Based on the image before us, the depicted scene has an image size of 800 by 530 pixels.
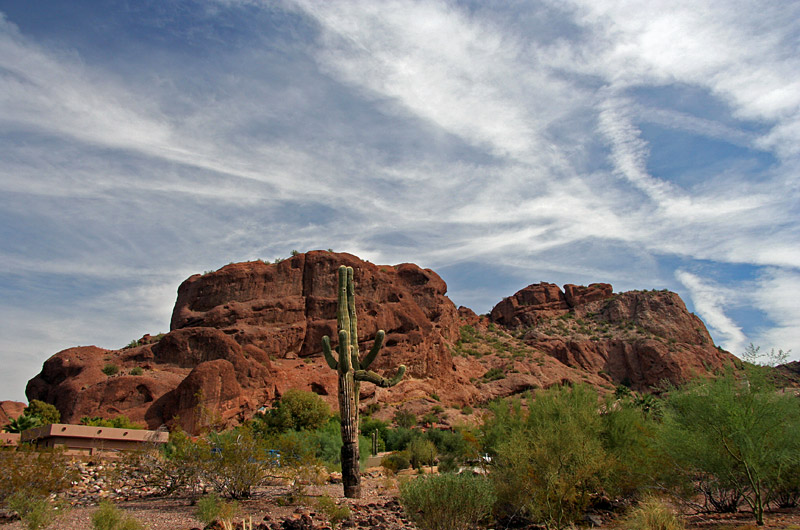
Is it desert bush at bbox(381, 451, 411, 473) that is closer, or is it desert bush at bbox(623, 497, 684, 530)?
desert bush at bbox(623, 497, 684, 530)

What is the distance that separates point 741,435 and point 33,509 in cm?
1606

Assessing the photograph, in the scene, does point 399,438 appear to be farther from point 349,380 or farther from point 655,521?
point 655,521

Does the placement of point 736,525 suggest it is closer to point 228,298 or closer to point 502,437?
point 502,437

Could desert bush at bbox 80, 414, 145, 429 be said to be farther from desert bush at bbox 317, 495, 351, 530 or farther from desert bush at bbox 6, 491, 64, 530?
desert bush at bbox 317, 495, 351, 530

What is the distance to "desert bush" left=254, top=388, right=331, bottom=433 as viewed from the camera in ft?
117

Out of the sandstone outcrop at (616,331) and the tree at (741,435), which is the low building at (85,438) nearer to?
the tree at (741,435)

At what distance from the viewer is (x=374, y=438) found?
1313 inches

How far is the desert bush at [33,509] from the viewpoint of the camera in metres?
10.8

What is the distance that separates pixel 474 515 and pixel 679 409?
8.50 m

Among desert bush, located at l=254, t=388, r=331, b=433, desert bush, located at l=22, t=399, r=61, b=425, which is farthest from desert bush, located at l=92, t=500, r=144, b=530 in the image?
desert bush, located at l=22, t=399, r=61, b=425

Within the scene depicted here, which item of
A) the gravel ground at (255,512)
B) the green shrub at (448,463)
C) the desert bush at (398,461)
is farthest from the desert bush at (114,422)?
the green shrub at (448,463)

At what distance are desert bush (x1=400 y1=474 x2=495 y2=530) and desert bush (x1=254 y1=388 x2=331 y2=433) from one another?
2430 cm

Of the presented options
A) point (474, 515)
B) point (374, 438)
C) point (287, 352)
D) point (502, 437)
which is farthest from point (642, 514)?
point (287, 352)

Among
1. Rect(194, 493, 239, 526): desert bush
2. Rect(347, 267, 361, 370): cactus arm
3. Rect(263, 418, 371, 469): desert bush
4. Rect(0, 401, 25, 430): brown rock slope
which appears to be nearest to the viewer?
Rect(194, 493, 239, 526): desert bush
